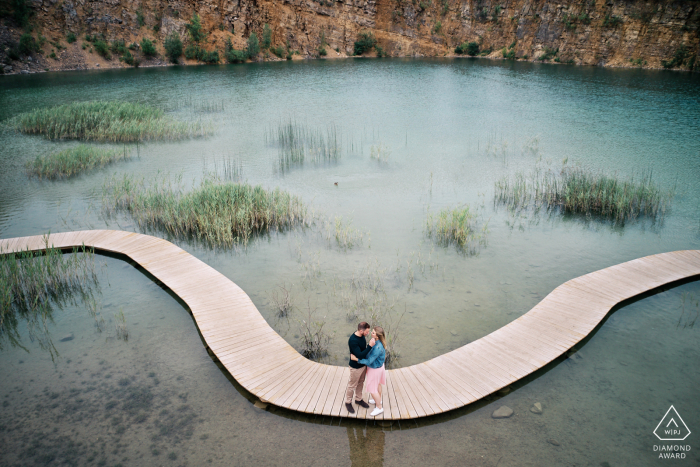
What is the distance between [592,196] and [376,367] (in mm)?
10438

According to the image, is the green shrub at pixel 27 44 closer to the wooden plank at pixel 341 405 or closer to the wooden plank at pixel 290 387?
the wooden plank at pixel 290 387

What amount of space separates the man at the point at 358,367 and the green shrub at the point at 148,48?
53836 mm

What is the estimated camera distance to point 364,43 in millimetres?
61375

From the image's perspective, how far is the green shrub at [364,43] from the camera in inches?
2415

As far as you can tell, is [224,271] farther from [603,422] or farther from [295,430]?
[603,422]

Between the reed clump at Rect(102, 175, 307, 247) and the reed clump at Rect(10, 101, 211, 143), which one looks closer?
the reed clump at Rect(102, 175, 307, 247)

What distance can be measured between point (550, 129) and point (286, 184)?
46.7ft

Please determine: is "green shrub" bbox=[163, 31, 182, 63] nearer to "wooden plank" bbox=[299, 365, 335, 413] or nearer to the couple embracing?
"wooden plank" bbox=[299, 365, 335, 413]

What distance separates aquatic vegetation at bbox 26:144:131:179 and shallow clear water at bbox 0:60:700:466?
0.66 m

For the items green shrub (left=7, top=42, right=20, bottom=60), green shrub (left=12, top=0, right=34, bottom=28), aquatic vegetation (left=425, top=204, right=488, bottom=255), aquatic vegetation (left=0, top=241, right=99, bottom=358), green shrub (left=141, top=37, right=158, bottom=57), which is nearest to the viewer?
→ aquatic vegetation (left=0, top=241, right=99, bottom=358)

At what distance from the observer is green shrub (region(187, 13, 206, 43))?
169ft

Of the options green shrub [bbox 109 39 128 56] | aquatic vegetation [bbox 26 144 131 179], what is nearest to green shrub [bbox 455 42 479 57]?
green shrub [bbox 109 39 128 56]

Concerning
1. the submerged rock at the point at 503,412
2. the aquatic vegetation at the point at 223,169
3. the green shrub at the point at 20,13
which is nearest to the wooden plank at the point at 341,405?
the submerged rock at the point at 503,412

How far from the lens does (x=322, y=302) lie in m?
8.43
